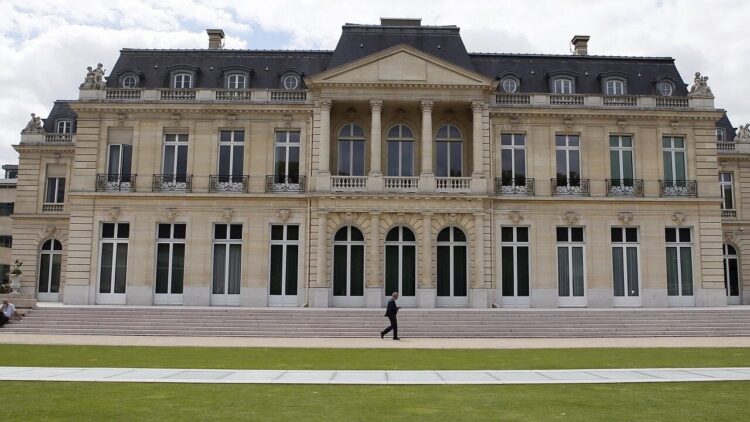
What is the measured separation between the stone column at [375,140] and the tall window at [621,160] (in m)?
12.8

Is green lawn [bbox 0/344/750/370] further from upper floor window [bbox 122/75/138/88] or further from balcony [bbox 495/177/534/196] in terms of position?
upper floor window [bbox 122/75/138/88]

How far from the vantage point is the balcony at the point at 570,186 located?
118ft

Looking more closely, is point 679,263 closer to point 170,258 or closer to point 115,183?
point 170,258

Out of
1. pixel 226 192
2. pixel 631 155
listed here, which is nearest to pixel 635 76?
pixel 631 155

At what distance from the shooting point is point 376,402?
35.7 ft

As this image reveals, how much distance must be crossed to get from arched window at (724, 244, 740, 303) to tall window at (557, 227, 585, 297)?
1397 centimetres

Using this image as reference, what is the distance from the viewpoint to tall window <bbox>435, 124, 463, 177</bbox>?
36406 millimetres

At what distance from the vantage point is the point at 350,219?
34094mm

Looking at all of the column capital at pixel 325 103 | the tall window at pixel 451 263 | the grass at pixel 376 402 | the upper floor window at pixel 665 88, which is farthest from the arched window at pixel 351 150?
the grass at pixel 376 402

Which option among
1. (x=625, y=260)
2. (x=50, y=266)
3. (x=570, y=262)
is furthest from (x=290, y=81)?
(x=625, y=260)

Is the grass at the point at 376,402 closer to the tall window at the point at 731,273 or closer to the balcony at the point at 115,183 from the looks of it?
the balcony at the point at 115,183

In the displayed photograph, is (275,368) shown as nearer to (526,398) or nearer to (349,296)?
(526,398)

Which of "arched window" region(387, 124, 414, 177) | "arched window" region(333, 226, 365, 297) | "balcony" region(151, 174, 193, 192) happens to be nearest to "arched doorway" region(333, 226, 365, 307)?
"arched window" region(333, 226, 365, 297)

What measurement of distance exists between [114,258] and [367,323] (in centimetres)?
1587
